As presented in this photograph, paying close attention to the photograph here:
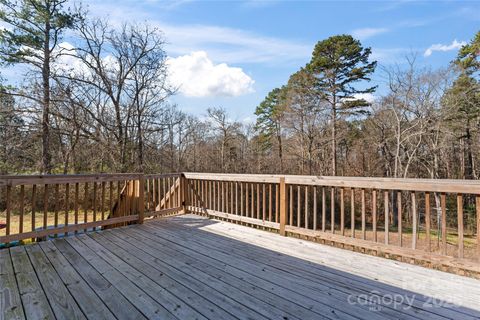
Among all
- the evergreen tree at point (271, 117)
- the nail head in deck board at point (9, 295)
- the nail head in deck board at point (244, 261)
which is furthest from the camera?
the evergreen tree at point (271, 117)

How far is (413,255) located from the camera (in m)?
2.72

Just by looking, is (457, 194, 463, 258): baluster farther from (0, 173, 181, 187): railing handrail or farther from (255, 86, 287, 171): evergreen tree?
(255, 86, 287, 171): evergreen tree

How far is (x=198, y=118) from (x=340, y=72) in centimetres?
869

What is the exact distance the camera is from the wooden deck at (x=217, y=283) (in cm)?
185

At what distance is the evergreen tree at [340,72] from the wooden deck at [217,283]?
12941mm

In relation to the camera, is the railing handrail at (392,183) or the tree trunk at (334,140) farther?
the tree trunk at (334,140)

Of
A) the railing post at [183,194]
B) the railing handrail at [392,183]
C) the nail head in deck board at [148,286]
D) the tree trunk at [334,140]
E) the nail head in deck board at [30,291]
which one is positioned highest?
the tree trunk at [334,140]

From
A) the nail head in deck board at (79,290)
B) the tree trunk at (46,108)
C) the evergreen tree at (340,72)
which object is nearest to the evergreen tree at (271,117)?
the evergreen tree at (340,72)

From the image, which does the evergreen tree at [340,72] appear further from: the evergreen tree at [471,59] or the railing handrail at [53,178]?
the railing handrail at [53,178]

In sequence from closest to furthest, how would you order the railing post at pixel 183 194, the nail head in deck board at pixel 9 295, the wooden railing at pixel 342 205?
the nail head in deck board at pixel 9 295, the wooden railing at pixel 342 205, the railing post at pixel 183 194

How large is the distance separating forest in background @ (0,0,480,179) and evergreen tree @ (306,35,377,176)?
0.06 m

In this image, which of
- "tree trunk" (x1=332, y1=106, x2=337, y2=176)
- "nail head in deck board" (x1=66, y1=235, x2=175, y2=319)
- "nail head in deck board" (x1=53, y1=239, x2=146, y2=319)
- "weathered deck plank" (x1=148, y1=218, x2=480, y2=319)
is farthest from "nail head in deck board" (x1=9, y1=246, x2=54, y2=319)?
"tree trunk" (x1=332, y1=106, x2=337, y2=176)

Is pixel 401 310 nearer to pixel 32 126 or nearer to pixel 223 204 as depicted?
pixel 223 204

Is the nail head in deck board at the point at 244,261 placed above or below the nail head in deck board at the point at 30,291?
below
